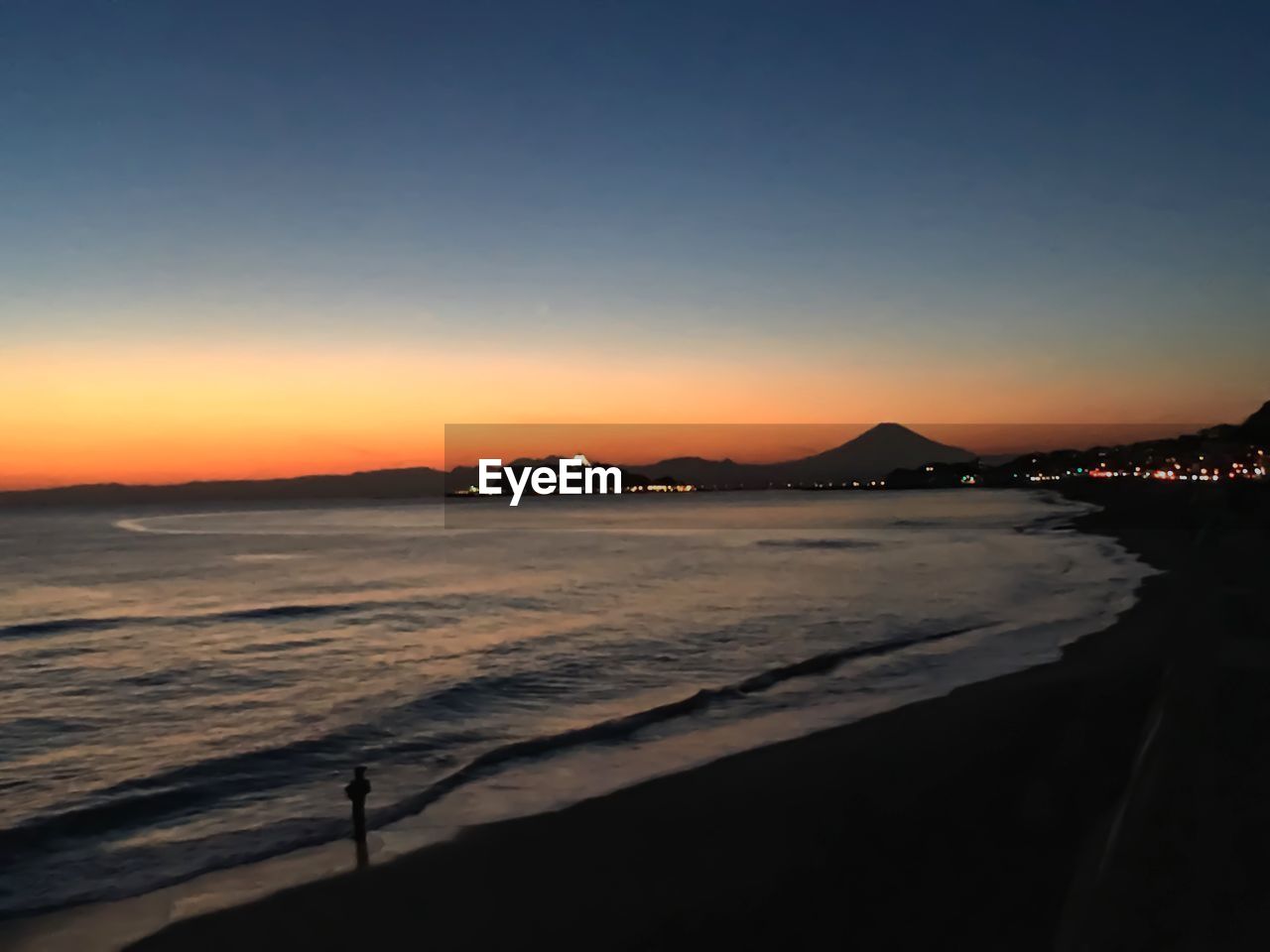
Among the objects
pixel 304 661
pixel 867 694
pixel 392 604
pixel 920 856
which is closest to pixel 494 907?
pixel 920 856

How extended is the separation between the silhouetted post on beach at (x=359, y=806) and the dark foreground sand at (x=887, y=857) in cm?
36

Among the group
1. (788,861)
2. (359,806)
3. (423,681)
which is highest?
(359,806)

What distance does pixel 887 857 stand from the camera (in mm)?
7598

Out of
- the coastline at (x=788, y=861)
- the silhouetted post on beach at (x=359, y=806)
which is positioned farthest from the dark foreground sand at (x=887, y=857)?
the silhouetted post on beach at (x=359, y=806)

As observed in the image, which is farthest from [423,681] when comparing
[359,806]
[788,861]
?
[788,861]

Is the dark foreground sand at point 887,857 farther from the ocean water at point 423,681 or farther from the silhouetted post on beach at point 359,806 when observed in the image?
the ocean water at point 423,681

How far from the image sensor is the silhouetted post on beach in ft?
26.9

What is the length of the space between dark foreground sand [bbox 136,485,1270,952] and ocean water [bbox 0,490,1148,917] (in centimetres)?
152

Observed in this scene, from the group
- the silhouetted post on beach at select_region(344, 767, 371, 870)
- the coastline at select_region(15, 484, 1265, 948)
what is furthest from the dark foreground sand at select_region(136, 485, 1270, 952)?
the silhouetted post on beach at select_region(344, 767, 371, 870)

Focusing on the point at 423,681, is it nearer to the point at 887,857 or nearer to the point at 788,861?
the point at 788,861

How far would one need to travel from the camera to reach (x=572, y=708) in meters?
15.4

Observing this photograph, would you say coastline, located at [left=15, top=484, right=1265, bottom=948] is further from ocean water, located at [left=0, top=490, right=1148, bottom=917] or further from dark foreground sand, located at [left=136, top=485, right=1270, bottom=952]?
ocean water, located at [left=0, top=490, right=1148, bottom=917]

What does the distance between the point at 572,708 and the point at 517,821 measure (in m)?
6.15

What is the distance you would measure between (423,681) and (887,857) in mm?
12540
